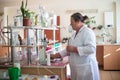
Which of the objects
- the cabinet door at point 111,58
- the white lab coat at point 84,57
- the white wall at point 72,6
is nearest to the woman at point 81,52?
the white lab coat at point 84,57

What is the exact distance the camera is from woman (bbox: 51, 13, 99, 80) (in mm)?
2658

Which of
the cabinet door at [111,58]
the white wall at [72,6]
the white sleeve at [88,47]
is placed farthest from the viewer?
the white wall at [72,6]

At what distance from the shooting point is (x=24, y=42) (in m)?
2.84

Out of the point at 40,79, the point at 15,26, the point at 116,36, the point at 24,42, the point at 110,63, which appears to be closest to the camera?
the point at 40,79

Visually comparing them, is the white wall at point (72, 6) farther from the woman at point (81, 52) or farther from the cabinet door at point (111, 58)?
the woman at point (81, 52)

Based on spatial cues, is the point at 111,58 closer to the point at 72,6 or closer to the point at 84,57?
the point at 72,6

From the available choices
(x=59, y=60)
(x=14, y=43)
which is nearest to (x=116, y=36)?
(x=59, y=60)

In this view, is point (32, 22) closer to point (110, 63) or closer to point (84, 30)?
point (84, 30)

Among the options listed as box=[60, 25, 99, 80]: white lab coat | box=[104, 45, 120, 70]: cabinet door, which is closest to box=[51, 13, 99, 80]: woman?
box=[60, 25, 99, 80]: white lab coat

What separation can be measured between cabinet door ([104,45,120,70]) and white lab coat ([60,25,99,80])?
Answer: 349 centimetres

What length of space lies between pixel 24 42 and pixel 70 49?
0.65 metres

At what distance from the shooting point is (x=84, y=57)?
2.72m

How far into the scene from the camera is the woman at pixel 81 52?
8.72ft

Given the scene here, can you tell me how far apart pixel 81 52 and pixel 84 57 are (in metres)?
0.13
